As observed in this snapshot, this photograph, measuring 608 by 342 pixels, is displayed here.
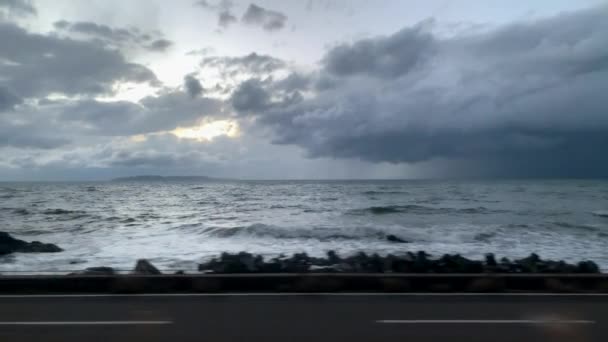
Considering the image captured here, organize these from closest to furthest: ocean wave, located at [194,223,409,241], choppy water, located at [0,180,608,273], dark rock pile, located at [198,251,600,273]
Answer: dark rock pile, located at [198,251,600,273]
choppy water, located at [0,180,608,273]
ocean wave, located at [194,223,409,241]

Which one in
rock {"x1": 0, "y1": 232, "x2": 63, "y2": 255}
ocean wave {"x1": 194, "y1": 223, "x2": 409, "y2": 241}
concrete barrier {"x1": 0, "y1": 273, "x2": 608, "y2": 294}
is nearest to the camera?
concrete barrier {"x1": 0, "y1": 273, "x2": 608, "y2": 294}

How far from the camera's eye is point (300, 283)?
7477 millimetres

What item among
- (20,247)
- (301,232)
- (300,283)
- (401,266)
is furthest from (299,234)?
(300,283)

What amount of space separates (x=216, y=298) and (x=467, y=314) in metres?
4.03

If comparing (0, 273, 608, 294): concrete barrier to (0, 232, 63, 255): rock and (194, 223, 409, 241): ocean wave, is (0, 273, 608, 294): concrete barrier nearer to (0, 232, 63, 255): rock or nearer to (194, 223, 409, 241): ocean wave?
(0, 232, 63, 255): rock

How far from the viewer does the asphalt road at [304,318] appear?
5023mm

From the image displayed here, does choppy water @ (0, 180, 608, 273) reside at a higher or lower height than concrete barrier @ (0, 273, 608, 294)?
lower

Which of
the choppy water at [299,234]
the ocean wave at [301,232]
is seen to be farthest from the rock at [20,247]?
the ocean wave at [301,232]

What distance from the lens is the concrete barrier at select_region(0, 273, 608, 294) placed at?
24.0 ft

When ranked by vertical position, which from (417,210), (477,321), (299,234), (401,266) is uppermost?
(477,321)

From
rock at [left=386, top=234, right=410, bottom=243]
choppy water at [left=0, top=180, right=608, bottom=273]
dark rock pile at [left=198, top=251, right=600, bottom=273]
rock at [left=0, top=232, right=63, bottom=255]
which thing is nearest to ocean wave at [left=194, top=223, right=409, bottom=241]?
choppy water at [left=0, top=180, right=608, bottom=273]

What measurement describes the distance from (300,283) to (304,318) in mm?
1791

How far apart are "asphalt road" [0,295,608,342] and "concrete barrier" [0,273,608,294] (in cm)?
44

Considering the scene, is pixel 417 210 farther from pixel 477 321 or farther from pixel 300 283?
pixel 477 321
